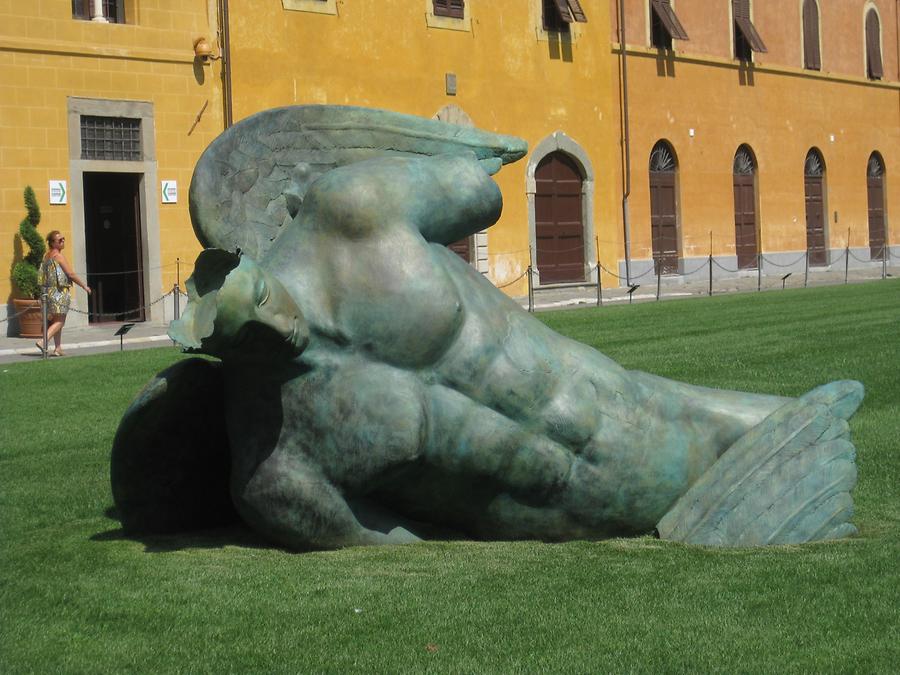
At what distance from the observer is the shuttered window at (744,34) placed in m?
32.6

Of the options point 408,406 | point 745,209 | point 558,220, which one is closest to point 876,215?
point 745,209

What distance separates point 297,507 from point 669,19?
26977mm

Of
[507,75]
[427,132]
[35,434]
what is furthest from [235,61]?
[427,132]

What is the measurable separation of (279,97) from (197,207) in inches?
717

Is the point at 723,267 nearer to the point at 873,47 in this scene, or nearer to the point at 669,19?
the point at 669,19

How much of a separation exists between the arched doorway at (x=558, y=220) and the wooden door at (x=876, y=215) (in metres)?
12.5

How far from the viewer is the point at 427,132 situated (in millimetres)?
5309

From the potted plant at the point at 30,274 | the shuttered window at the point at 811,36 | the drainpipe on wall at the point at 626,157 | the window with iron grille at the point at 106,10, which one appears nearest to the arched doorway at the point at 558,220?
the drainpipe on wall at the point at 626,157

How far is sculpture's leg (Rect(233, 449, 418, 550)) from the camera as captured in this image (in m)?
4.70

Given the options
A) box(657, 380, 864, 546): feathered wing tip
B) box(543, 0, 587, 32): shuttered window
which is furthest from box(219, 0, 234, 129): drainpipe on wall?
box(657, 380, 864, 546): feathered wing tip

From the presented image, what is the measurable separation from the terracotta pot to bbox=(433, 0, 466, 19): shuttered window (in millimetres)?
9625

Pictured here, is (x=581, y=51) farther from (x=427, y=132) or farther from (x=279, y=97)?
(x=427, y=132)

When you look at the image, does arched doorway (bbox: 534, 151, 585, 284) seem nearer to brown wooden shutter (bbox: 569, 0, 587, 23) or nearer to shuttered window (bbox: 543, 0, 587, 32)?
shuttered window (bbox: 543, 0, 587, 32)

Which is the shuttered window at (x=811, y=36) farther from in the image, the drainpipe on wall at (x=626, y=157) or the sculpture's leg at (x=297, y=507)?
the sculpture's leg at (x=297, y=507)
